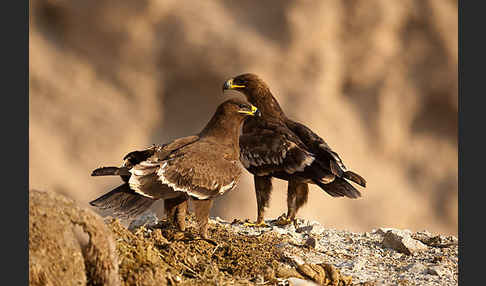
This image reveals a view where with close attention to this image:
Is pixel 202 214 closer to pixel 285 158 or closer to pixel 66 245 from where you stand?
pixel 285 158

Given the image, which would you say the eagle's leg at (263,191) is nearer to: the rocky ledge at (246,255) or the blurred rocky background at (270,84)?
the rocky ledge at (246,255)

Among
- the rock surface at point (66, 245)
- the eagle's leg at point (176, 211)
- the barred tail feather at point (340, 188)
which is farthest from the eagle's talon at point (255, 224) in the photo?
the rock surface at point (66, 245)

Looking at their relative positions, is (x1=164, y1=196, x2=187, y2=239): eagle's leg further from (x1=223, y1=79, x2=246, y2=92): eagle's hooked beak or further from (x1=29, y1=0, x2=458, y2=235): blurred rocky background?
(x1=29, y1=0, x2=458, y2=235): blurred rocky background

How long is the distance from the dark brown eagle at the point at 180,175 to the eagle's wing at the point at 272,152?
32.0 inches

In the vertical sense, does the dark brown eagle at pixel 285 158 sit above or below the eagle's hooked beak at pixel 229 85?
below

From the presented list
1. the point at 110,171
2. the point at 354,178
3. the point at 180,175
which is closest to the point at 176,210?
the point at 180,175

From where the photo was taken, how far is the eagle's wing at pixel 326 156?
5.22 meters

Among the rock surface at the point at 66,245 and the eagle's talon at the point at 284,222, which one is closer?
the rock surface at the point at 66,245

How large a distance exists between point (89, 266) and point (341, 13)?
23.8 ft

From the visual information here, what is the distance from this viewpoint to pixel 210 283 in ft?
11.9

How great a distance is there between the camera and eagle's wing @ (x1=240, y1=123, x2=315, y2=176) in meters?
5.29

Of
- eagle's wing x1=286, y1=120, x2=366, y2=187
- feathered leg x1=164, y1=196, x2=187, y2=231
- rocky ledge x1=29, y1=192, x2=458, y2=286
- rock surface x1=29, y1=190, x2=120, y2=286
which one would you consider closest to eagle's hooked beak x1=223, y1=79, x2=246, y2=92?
eagle's wing x1=286, y1=120, x2=366, y2=187

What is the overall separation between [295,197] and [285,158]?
39cm

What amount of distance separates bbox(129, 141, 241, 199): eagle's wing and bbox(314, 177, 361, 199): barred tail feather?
101cm
